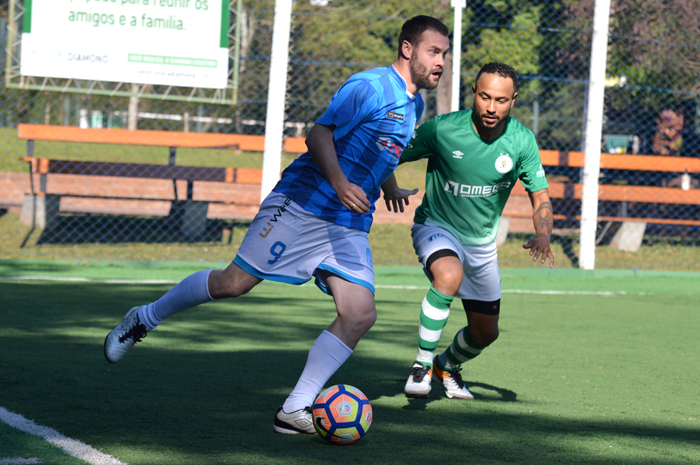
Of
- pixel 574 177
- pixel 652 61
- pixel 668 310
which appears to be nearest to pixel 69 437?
pixel 668 310

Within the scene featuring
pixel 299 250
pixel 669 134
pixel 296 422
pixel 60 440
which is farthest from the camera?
pixel 669 134

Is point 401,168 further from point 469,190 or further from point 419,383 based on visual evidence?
point 419,383

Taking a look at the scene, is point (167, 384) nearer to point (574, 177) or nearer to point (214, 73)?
point (214, 73)

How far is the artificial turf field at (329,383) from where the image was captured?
132 inches

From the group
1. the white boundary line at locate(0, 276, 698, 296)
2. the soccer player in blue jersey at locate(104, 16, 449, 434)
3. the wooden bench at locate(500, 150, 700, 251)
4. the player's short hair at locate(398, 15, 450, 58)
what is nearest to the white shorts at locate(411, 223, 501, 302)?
the soccer player in blue jersey at locate(104, 16, 449, 434)

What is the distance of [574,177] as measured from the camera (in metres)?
12.7

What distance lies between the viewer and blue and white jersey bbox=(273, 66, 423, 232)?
3.67 meters

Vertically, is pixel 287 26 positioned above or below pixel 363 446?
above

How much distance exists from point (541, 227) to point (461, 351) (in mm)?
862

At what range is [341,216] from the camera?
3.77 m

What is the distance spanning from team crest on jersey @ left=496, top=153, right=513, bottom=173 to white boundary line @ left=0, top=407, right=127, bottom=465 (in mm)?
2704

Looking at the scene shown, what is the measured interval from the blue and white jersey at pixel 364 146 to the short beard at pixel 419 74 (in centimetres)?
6

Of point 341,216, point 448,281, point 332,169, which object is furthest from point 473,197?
point 332,169

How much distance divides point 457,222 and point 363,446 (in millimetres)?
1718
